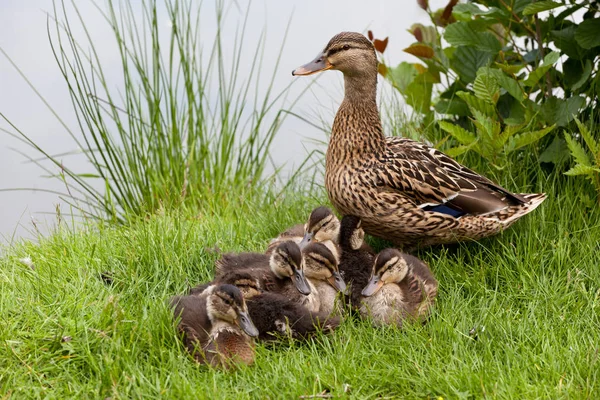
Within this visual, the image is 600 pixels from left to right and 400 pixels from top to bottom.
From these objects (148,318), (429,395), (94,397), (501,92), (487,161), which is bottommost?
(429,395)

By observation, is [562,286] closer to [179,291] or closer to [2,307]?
[179,291]

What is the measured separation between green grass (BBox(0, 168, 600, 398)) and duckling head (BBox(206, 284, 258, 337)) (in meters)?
0.21

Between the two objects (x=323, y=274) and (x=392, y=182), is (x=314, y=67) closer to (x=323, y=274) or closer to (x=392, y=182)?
(x=392, y=182)

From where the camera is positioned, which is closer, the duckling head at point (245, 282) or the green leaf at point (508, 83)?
the duckling head at point (245, 282)

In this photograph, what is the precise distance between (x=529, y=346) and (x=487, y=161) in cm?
237

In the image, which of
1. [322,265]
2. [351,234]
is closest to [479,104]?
[351,234]

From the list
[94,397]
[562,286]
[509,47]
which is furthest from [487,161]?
[94,397]

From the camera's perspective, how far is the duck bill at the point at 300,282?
4.58 meters

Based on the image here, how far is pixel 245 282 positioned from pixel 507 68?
2.76 metres

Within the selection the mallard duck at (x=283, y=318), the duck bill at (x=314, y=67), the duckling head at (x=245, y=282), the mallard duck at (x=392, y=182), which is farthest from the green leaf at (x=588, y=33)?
the duckling head at (x=245, y=282)

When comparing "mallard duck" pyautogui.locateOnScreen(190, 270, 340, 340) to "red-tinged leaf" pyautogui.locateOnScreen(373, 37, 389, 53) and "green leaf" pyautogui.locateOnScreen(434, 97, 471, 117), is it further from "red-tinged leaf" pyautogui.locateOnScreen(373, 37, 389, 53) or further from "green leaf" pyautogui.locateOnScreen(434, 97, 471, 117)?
"red-tinged leaf" pyautogui.locateOnScreen(373, 37, 389, 53)

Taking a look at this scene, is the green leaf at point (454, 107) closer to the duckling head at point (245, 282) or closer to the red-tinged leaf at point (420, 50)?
the red-tinged leaf at point (420, 50)

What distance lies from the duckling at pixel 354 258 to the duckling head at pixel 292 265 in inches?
16.3

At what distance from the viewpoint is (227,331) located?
4246 mm
